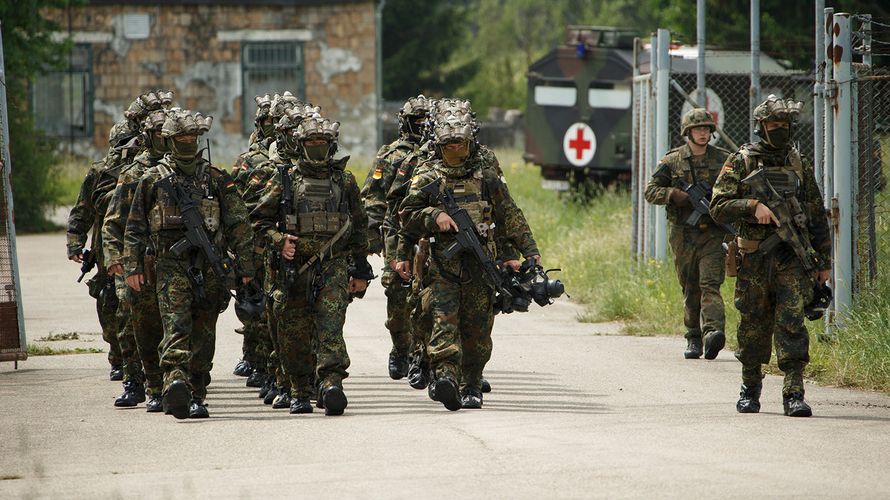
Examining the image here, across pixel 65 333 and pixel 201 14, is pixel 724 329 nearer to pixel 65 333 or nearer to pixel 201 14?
pixel 65 333

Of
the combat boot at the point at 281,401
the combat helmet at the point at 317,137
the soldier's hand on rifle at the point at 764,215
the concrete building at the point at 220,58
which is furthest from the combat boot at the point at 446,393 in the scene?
the concrete building at the point at 220,58

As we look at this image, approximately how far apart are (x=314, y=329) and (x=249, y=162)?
178cm

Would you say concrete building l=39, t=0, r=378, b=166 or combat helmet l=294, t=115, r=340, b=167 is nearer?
combat helmet l=294, t=115, r=340, b=167

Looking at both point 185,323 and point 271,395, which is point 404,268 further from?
point 185,323

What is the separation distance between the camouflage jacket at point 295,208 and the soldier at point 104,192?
57.4 inches

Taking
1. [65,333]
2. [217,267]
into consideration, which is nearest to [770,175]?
[217,267]

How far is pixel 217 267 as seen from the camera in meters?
10.1

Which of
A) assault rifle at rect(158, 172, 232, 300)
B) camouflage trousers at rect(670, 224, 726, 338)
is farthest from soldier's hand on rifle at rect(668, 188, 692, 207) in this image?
assault rifle at rect(158, 172, 232, 300)

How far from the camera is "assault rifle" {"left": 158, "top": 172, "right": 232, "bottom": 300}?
10109mm

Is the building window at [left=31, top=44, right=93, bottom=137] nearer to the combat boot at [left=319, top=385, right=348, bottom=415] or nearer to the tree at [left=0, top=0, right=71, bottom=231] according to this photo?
the tree at [left=0, top=0, right=71, bottom=231]

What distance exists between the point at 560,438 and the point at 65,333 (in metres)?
7.18

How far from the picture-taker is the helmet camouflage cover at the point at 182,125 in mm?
10156

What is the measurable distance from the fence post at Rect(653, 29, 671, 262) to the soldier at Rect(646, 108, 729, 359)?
9.60ft

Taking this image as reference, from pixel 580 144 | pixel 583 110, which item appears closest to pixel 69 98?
pixel 583 110
